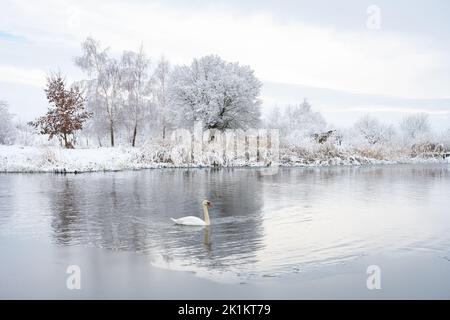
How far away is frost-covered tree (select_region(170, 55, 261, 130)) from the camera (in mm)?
45625

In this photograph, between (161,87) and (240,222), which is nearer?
(240,222)

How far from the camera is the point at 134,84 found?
48719mm

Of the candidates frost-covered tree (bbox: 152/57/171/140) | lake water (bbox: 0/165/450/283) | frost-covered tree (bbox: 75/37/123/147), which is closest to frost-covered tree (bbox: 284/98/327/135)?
frost-covered tree (bbox: 152/57/171/140)

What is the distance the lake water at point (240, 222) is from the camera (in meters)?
10.4

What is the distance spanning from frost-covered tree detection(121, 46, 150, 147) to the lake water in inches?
942

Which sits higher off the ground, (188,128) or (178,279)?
(188,128)

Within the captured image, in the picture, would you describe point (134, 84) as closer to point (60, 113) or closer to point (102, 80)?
point (102, 80)

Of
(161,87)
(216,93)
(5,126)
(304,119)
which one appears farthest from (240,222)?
(304,119)

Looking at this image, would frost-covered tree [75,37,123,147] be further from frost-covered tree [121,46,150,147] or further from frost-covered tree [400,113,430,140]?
frost-covered tree [400,113,430,140]

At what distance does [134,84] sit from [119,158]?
14013mm

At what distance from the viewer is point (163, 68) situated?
175 ft

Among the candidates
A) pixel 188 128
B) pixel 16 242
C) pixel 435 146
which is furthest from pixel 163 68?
pixel 16 242
